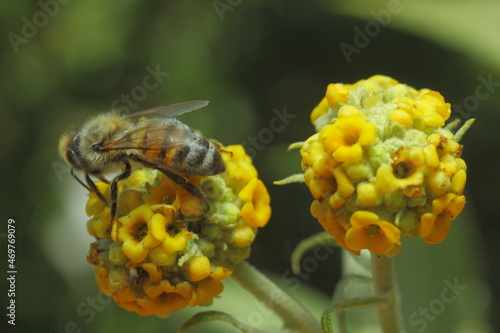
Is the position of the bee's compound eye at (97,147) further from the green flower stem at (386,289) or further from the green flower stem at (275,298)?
the green flower stem at (386,289)

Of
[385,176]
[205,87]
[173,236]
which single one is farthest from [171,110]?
[205,87]

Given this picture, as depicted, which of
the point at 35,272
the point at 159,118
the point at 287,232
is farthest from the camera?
the point at 287,232

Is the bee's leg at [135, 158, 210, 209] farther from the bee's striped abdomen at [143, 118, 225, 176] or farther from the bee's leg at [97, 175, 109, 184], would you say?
the bee's leg at [97, 175, 109, 184]

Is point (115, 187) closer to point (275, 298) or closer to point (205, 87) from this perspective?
point (275, 298)

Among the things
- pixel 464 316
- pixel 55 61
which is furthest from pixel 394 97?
pixel 55 61

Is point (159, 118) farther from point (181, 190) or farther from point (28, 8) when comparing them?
point (28, 8)

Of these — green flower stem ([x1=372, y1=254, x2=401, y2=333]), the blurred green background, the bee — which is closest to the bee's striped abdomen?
the bee
